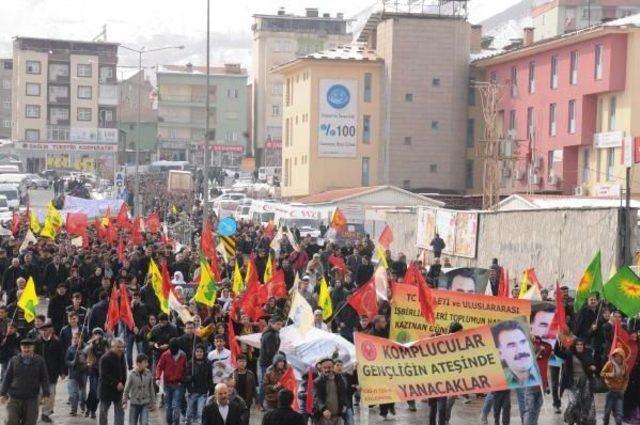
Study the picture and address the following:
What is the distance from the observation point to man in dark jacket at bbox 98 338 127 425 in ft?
60.6

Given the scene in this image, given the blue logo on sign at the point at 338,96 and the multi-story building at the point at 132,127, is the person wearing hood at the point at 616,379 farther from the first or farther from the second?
the multi-story building at the point at 132,127

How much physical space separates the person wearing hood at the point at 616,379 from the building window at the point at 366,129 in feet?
202

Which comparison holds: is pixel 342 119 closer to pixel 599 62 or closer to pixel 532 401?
pixel 599 62

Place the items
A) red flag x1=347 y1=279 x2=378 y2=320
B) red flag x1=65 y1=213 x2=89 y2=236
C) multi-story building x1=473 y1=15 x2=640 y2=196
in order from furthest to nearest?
multi-story building x1=473 y1=15 x2=640 y2=196, red flag x1=65 y1=213 x2=89 y2=236, red flag x1=347 y1=279 x2=378 y2=320

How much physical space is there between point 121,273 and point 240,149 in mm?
126232

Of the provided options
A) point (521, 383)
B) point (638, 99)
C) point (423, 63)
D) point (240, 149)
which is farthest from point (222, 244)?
point (240, 149)

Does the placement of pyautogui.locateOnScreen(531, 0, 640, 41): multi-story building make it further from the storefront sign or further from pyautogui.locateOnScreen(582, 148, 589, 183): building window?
pyautogui.locateOnScreen(582, 148, 589, 183): building window

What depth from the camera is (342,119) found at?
80312 millimetres

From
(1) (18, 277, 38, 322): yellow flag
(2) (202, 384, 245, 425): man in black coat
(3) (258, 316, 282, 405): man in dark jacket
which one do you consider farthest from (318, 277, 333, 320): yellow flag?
(2) (202, 384, 245, 425): man in black coat

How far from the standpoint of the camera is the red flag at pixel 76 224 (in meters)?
43.9

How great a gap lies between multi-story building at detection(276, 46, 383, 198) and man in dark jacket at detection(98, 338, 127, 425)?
Answer: 61.4 m

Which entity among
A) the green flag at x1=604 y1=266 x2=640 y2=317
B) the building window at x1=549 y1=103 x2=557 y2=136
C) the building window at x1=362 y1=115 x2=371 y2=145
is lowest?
the green flag at x1=604 y1=266 x2=640 y2=317

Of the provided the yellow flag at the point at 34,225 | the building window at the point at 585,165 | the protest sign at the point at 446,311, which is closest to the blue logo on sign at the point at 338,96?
the building window at the point at 585,165

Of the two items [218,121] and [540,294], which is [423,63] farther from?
[218,121]
